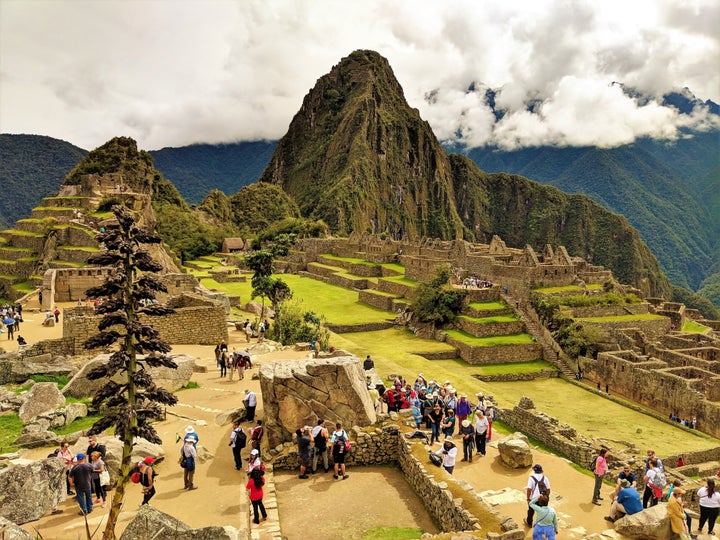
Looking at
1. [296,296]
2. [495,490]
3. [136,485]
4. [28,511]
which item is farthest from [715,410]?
[296,296]

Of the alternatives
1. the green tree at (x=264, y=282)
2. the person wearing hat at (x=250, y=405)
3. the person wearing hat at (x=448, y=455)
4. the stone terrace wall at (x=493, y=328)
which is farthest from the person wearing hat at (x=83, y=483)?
the stone terrace wall at (x=493, y=328)

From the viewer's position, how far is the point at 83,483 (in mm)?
8289

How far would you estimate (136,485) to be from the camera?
9633mm

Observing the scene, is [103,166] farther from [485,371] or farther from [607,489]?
[607,489]

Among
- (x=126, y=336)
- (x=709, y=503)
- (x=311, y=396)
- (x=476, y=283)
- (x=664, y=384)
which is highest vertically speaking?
(x=126, y=336)

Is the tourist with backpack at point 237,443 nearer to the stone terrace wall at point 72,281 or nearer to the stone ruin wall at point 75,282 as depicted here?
the stone ruin wall at point 75,282

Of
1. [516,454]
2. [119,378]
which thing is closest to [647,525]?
[516,454]

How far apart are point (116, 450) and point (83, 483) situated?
1.58 metres

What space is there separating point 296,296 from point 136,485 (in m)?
38.5

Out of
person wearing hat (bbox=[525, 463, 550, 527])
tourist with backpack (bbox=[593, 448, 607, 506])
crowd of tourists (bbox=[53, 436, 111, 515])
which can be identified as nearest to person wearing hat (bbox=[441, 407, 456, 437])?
tourist with backpack (bbox=[593, 448, 607, 506])

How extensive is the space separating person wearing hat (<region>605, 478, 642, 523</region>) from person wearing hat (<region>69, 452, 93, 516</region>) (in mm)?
9482

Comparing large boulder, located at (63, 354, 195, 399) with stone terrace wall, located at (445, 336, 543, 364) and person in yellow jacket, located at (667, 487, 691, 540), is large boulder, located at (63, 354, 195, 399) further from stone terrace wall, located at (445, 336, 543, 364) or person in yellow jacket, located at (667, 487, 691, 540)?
stone terrace wall, located at (445, 336, 543, 364)

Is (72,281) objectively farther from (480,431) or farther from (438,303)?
(438,303)

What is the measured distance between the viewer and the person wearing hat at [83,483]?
823 centimetres
